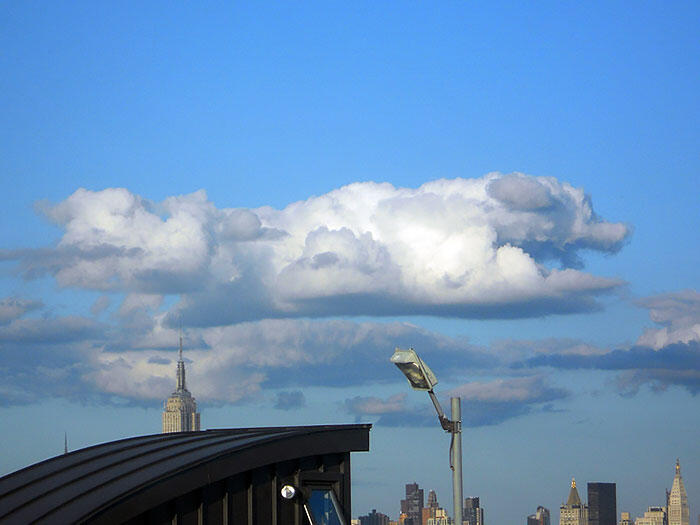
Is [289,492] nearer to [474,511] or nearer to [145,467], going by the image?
[145,467]

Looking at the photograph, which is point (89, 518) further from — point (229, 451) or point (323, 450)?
point (323, 450)

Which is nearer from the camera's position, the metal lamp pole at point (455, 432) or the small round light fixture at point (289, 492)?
the small round light fixture at point (289, 492)

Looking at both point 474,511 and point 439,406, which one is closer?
point 439,406

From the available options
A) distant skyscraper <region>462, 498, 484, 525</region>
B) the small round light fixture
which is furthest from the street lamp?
distant skyscraper <region>462, 498, 484, 525</region>

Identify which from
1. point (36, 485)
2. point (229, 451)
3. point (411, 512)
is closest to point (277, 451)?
point (229, 451)

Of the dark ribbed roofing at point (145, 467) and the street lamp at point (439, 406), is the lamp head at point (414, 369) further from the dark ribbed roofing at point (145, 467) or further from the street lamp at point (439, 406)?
the dark ribbed roofing at point (145, 467)

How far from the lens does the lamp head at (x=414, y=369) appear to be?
2268 cm

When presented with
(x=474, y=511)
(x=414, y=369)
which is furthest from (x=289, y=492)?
(x=474, y=511)

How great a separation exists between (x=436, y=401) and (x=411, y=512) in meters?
146

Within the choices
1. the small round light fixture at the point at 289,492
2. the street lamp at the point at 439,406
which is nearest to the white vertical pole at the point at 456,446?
the street lamp at the point at 439,406

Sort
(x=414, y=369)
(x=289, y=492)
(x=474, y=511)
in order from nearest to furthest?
(x=289, y=492) → (x=414, y=369) → (x=474, y=511)

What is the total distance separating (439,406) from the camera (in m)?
23.0

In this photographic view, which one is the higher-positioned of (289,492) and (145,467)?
(145,467)

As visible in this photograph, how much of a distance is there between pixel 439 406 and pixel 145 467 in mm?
6267
